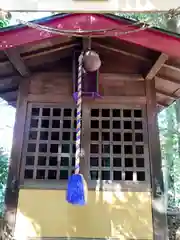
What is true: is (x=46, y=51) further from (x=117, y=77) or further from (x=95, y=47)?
(x=117, y=77)

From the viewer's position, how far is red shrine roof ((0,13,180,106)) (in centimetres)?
266

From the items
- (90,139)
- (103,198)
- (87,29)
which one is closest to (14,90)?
(90,139)

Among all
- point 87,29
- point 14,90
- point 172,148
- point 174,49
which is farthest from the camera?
point 172,148

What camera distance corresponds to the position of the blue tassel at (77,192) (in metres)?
2.53

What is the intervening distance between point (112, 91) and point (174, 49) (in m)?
1.01

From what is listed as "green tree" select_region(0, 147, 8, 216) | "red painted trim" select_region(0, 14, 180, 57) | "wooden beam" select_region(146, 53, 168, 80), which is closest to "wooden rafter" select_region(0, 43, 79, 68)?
"red painted trim" select_region(0, 14, 180, 57)

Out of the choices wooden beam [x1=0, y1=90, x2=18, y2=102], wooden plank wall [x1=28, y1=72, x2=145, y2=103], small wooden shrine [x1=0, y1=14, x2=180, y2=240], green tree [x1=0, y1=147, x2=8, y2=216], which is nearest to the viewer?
small wooden shrine [x1=0, y1=14, x2=180, y2=240]

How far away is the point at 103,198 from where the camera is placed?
119 inches

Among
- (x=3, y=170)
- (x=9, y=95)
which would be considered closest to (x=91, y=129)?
(x=9, y=95)

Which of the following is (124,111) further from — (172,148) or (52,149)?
(172,148)

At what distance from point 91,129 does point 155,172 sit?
0.94 m

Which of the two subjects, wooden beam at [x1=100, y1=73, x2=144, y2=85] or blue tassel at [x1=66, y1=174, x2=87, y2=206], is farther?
wooden beam at [x1=100, y1=73, x2=144, y2=85]

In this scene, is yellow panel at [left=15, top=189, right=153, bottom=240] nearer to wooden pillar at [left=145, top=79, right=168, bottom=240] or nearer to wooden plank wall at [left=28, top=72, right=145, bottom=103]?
wooden pillar at [left=145, top=79, right=168, bottom=240]

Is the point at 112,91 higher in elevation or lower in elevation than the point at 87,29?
lower
